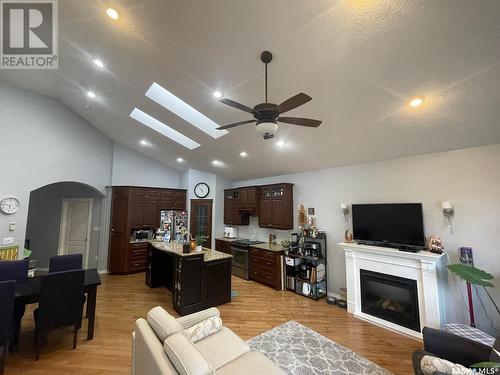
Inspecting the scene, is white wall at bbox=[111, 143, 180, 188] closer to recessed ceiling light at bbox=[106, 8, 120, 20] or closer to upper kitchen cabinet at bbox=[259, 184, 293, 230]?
upper kitchen cabinet at bbox=[259, 184, 293, 230]

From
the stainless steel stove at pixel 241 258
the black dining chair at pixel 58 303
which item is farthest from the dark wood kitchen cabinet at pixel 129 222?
the black dining chair at pixel 58 303

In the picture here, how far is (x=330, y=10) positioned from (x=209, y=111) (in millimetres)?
2257

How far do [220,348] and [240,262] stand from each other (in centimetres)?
384

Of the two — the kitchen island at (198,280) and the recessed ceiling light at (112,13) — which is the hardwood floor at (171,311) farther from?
the recessed ceiling light at (112,13)

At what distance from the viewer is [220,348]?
6.77ft

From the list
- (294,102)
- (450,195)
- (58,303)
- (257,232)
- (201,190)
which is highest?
(294,102)

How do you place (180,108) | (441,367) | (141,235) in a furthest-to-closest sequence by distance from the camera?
(141,235) < (180,108) < (441,367)

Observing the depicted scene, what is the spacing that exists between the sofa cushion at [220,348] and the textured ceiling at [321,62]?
2901mm

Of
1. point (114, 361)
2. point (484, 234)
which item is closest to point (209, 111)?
point (114, 361)

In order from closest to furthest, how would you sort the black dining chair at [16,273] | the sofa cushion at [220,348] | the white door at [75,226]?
the sofa cushion at [220,348] < the black dining chair at [16,273] < the white door at [75,226]

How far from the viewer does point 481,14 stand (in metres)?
1.64

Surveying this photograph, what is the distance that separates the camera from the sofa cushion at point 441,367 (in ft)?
4.79

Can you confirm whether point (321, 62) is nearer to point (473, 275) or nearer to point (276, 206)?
point (473, 275)

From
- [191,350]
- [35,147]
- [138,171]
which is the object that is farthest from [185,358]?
[138,171]
